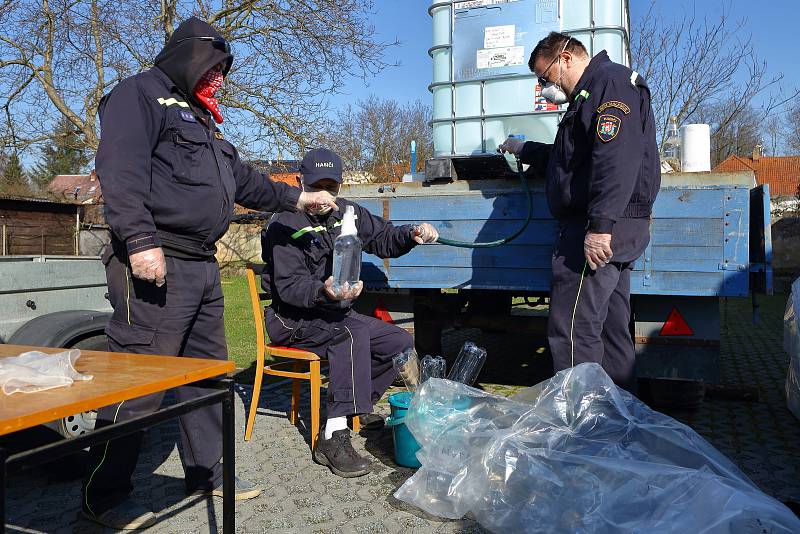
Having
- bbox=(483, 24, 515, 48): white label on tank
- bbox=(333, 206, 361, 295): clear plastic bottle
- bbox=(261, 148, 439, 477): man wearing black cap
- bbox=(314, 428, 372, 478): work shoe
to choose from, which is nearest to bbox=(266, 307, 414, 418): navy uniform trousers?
bbox=(261, 148, 439, 477): man wearing black cap

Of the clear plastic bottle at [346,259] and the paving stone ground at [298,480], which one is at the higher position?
the clear plastic bottle at [346,259]

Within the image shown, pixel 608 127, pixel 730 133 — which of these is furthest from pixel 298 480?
pixel 730 133

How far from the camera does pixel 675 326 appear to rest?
3986mm

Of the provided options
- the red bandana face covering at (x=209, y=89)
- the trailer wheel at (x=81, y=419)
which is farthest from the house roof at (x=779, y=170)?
the trailer wheel at (x=81, y=419)

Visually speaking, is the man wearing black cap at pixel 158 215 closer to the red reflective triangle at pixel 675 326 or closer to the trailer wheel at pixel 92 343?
the trailer wheel at pixel 92 343

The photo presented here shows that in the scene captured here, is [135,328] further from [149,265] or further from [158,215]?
[158,215]

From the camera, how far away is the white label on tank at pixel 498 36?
4781 millimetres

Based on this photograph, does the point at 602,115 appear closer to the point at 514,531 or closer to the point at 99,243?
the point at 514,531

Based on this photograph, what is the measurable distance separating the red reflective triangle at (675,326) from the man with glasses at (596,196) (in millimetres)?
620

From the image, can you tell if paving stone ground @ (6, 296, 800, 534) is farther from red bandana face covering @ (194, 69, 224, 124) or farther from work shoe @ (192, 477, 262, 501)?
red bandana face covering @ (194, 69, 224, 124)

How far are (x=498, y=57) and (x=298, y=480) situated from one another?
3275mm

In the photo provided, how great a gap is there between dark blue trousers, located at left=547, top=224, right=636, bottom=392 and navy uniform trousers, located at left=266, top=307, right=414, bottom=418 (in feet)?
3.21

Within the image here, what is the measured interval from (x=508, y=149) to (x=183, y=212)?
2.17 m

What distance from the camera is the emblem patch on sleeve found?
3.04 meters
